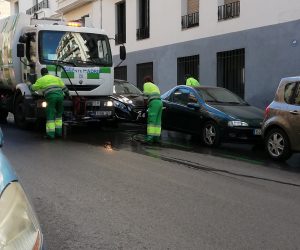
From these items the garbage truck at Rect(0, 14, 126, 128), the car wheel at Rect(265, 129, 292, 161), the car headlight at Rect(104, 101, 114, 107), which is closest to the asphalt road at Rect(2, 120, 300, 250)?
the car wheel at Rect(265, 129, 292, 161)

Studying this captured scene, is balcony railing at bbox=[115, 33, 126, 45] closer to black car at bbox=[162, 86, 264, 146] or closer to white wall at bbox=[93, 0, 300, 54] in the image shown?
white wall at bbox=[93, 0, 300, 54]

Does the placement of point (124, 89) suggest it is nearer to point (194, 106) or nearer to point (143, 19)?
point (194, 106)

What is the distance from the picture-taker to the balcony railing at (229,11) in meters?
17.6

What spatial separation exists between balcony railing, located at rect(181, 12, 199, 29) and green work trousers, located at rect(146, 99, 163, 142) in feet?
29.3

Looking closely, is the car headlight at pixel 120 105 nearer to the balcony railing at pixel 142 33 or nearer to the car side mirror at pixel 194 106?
the car side mirror at pixel 194 106

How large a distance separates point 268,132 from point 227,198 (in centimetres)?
390

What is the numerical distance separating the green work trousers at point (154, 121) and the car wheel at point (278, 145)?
2.78 meters

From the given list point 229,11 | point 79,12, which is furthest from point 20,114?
point 79,12

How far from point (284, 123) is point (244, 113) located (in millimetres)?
1983

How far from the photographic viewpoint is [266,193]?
21.2 ft

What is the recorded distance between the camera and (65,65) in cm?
1273

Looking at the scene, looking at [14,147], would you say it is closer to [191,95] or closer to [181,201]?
[191,95]

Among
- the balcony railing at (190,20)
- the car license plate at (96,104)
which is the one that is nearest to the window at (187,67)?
the balcony railing at (190,20)

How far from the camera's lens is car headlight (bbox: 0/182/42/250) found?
6.56ft
